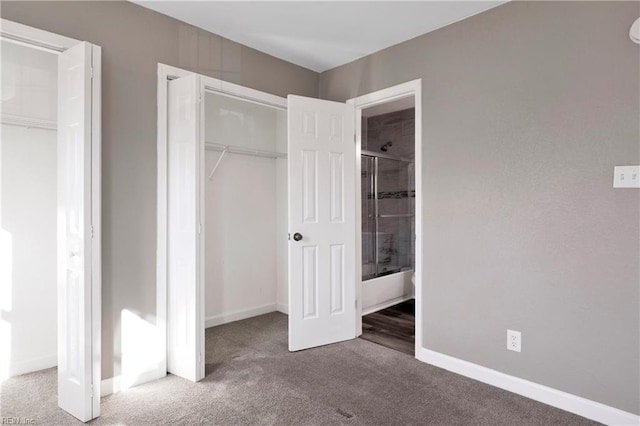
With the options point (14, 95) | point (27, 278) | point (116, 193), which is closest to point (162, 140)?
point (116, 193)

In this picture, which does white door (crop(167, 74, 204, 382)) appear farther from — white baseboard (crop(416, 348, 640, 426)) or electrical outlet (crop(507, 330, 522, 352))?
electrical outlet (crop(507, 330, 522, 352))

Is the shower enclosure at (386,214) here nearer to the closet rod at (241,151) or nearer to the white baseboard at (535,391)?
the closet rod at (241,151)

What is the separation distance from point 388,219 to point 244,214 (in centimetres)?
192

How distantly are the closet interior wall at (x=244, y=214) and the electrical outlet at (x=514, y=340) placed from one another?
2450 mm

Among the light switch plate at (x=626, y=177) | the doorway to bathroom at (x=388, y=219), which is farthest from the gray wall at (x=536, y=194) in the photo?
the doorway to bathroom at (x=388, y=219)

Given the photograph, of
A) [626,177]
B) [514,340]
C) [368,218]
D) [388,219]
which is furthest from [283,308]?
[626,177]

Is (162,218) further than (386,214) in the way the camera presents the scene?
No

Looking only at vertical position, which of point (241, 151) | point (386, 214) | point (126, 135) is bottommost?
point (386, 214)

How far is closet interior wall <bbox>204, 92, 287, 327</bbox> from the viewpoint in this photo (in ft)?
12.6

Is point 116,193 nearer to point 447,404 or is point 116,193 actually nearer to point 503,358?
point 447,404

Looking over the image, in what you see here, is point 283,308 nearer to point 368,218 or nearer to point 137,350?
point 368,218

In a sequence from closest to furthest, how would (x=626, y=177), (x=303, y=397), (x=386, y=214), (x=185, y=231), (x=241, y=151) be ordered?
(x=626, y=177), (x=303, y=397), (x=185, y=231), (x=241, y=151), (x=386, y=214)

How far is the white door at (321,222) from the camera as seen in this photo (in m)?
3.16

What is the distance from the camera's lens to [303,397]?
238 cm
